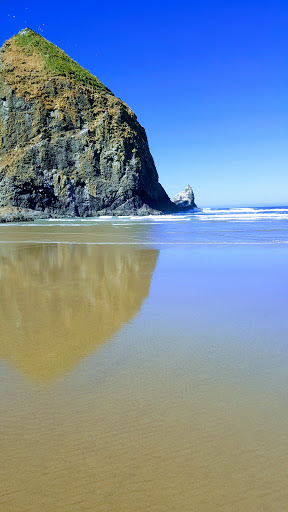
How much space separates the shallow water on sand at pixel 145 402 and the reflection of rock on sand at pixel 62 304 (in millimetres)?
29

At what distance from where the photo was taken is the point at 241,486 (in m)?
2.05

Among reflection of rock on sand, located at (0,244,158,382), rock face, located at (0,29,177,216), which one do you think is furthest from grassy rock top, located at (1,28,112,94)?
reflection of rock on sand, located at (0,244,158,382)

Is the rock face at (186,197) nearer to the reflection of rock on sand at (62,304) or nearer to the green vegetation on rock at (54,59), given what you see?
the green vegetation on rock at (54,59)

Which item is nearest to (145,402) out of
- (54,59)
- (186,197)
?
(54,59)

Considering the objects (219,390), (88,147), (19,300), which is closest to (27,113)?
(88,147)

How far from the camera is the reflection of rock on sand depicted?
3916 millimetres

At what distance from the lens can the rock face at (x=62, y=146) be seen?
148 ft

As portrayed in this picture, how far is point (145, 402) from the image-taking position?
2871 millimetres

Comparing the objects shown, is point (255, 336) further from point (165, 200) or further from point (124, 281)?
point (165, 200)

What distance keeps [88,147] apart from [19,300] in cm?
4300

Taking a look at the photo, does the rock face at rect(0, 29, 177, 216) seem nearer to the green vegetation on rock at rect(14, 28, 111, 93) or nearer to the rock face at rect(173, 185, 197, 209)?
the green vegetation on rock at rect(14, 28, 111, 93)

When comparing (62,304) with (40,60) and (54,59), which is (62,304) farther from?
(54,59)

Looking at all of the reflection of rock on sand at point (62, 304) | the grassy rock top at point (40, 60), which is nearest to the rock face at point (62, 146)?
the grassy rock top at point (40, 60)

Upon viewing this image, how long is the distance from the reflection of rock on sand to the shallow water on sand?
3cm
